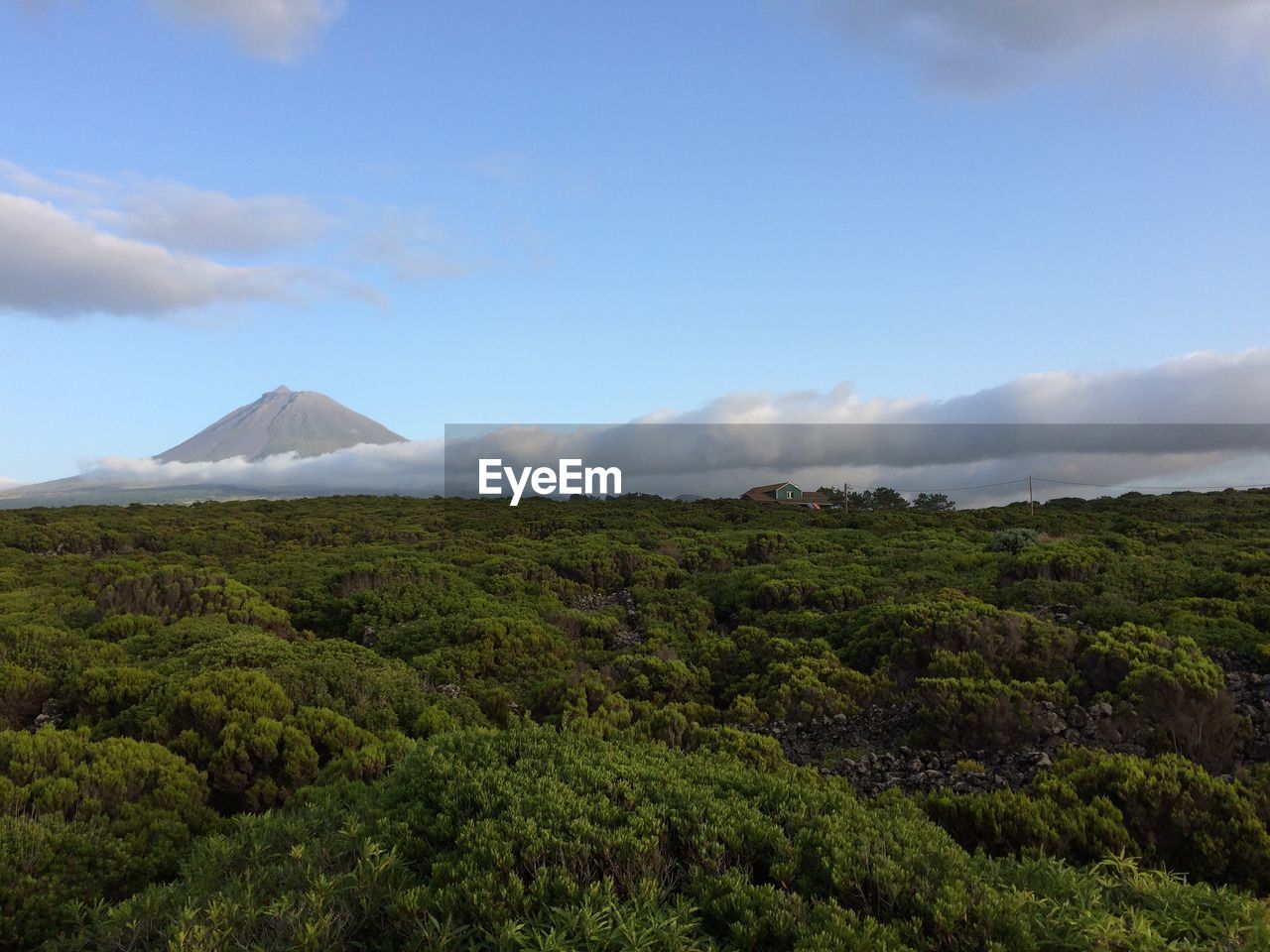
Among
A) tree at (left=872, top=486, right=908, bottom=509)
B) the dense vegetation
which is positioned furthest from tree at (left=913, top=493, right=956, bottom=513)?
the dense vegetation

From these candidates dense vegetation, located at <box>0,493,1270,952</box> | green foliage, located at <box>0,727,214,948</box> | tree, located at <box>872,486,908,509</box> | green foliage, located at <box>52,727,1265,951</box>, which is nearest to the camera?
green foliage, located at <box>52,727,1265,951</box>

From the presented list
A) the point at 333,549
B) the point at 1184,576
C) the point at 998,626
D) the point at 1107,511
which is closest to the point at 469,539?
the point at 333,549

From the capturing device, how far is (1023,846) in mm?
5047

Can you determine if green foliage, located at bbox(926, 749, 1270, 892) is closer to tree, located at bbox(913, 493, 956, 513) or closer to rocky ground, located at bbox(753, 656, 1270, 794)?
rocky ground, located at bbox(753, 656, 1270, 794)

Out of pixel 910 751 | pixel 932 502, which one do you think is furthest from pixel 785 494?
pixel 910 751

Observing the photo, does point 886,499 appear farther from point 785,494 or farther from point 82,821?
point 82,821

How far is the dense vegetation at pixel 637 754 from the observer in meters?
3.57

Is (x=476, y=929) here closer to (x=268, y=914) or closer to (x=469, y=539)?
(x=268, y=914)

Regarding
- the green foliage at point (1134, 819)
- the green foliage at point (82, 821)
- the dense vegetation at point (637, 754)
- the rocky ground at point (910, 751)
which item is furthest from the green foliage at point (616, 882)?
the rocky ground at point (910, 751)

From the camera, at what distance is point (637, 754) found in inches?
219

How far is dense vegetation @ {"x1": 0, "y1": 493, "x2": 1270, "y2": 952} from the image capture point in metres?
3.57

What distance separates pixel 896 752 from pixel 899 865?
468 cm

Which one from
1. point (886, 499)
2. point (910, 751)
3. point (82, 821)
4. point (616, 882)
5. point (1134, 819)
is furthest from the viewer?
point (886, 499)

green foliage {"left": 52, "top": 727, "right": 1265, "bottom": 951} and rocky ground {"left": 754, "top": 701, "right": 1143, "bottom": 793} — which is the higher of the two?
green foliage {"left": 52, "top": 727, "right": 1265, "bottom": 951}
